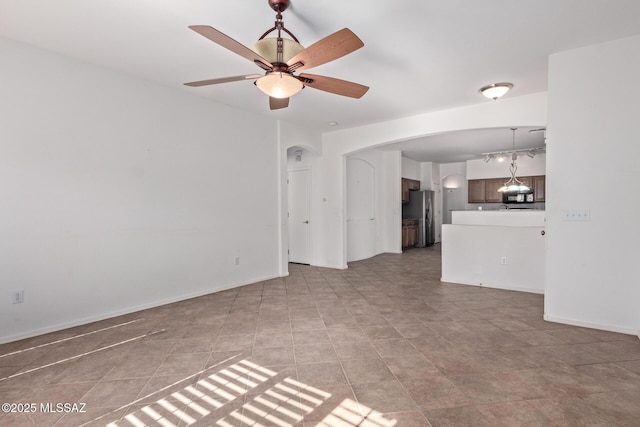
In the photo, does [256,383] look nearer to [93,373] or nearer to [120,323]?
[93,373]

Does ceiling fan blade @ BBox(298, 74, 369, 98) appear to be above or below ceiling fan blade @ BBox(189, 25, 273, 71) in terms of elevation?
below

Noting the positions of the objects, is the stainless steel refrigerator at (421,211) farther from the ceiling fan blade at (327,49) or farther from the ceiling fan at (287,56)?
the ceiling fan blade at (327,49)

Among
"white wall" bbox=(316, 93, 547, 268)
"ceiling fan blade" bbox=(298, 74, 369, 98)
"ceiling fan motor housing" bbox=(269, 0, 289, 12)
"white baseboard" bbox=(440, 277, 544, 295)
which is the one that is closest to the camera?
"ceiling fan motor housing" bbox=(269, 0, 289, 12)

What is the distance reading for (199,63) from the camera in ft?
10.8

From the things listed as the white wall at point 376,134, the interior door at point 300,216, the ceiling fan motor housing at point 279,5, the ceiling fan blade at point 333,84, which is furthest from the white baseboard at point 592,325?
the interior door at point 300,216

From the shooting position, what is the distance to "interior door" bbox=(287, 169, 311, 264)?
6.64m

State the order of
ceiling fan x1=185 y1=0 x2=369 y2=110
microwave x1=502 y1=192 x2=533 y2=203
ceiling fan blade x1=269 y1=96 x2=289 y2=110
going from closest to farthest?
ceiling fan x1=185 y1=0 x2=369 y2=110 < ceiling fan blade x1=269 y1=96 x2=289 y2=110 < microwave x1=502 y1=192 x2=533 y2=203

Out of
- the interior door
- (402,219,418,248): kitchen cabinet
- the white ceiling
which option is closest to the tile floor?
the white ceiling

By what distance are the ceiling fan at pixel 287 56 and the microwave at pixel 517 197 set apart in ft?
25.2

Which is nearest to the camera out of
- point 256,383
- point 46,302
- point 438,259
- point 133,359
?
point 256,383

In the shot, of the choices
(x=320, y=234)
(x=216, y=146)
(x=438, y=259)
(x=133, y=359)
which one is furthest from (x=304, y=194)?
(x=133, y=359)

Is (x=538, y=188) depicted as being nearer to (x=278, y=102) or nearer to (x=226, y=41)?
(x=278, y=102)

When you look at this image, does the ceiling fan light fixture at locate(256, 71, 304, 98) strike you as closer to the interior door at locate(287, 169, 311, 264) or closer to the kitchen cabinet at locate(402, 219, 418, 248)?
the interior door at locate(287, 169, 311, 264)

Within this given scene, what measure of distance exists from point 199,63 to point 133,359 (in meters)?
2.87
